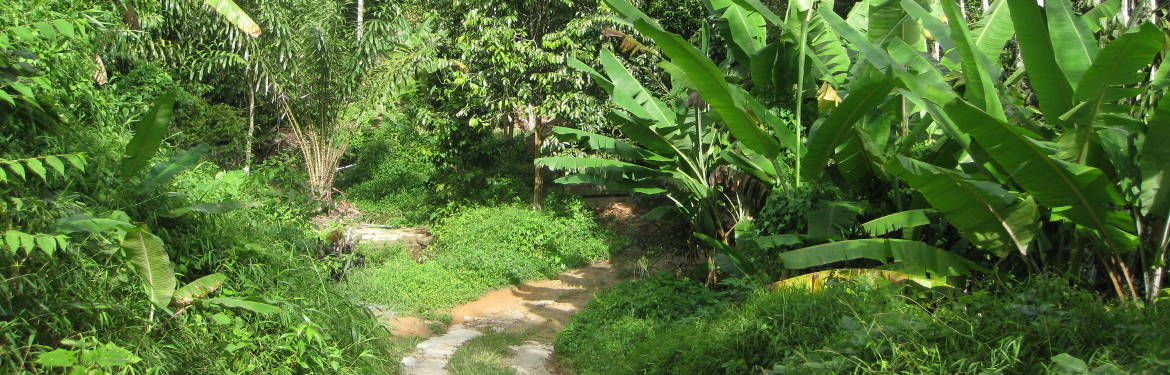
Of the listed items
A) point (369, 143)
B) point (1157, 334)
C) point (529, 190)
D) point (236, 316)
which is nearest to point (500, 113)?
point (529, 190)

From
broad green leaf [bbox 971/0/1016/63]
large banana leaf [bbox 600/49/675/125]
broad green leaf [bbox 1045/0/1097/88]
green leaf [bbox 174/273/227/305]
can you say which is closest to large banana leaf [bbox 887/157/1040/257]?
broad green leaf [bbox 1045/0/1097/88]

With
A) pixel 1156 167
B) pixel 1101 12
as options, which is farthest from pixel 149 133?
pixel 1101 12

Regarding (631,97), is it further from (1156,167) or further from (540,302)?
(1156,167)

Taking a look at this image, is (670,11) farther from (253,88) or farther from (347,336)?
(347,336)

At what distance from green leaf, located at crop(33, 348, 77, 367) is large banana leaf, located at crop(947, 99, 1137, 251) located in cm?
457

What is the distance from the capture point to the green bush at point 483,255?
9.47 metres

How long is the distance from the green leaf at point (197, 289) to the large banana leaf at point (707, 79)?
321 centimetres

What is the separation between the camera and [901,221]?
18.3ft

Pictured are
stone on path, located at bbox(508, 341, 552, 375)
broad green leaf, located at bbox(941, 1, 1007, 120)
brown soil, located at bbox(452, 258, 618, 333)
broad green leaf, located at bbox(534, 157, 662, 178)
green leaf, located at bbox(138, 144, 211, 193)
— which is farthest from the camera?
brown soil, located at bbox(452, 258, 618, 333)

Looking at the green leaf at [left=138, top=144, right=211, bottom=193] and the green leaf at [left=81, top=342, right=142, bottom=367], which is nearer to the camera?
the green leaf at [left=81, top=342, right=142, bottom=367]

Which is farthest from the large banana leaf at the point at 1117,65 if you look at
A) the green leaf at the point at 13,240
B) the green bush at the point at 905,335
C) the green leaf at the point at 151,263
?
the green leaf at the point at 13,240

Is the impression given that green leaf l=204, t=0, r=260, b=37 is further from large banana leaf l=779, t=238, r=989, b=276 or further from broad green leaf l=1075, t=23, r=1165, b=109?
broad green leaf l=1075, t=23, r=1165, b=109

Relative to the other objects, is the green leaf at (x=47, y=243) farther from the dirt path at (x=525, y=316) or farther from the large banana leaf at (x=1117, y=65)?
the large banana leaf at (x=1117, y=65)

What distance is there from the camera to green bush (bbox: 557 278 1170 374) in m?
3.73
